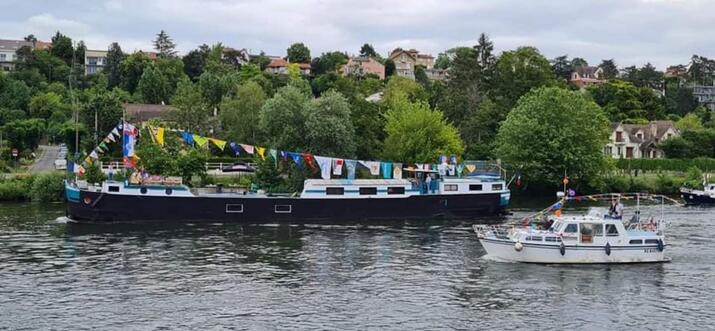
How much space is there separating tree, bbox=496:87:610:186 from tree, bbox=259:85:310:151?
25608mm

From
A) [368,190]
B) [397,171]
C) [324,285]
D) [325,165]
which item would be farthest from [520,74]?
[324,285]

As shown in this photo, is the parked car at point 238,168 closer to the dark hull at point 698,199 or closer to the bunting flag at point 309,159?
the bunting flag at point 309,159

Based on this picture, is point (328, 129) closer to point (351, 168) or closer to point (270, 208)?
point (351, 168)

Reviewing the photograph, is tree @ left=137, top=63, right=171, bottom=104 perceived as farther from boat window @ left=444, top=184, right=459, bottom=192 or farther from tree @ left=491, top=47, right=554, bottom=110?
boat window @ left=444, top=184, right=459, bottom=192

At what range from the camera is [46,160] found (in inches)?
4577

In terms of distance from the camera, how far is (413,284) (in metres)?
43.8

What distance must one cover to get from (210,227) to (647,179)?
213ft

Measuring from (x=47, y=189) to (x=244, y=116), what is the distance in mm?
28362

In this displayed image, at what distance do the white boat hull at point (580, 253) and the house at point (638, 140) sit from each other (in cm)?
9493

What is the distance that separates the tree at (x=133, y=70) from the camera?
575ft

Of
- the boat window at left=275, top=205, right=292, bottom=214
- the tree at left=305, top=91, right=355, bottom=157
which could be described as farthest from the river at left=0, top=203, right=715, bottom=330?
the tree at left=305, top=91, right=355, bottom=157

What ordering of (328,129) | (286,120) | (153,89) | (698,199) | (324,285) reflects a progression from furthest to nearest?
1. (153,89)
2. (698,199)
3. (286,120)
4. (328,129)
5. (324,285)

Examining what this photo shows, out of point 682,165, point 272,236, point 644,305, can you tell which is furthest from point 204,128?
point 644,305

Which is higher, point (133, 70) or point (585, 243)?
point (133, 70)
